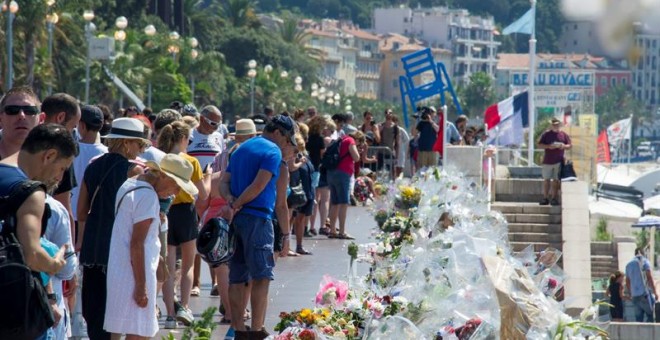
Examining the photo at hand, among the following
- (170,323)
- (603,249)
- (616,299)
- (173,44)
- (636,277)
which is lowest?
(603,249)

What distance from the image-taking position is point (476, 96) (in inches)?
7461

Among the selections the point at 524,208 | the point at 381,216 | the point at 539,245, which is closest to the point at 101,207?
the point at 381,216

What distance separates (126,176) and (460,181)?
9420 millimetres

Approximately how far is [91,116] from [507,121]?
25.8m

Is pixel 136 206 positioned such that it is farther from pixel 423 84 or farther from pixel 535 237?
pixel 423 84

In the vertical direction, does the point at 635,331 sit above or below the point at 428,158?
below

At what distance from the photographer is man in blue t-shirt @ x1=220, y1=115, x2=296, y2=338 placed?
9.47 m

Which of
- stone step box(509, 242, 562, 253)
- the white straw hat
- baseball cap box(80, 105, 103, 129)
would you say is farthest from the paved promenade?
stone step box(509, 242, 562, 253)

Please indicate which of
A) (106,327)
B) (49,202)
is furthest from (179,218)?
(49,202)

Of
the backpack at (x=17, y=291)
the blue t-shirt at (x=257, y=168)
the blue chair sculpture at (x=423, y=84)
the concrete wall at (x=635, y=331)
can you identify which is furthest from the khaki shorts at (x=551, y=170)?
the backpack at (x=17, y=291)

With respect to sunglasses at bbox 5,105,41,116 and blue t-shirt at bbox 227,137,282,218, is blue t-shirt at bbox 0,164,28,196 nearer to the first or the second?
sunglasses at bbox 5,105,41,116

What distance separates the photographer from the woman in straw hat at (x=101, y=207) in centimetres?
816

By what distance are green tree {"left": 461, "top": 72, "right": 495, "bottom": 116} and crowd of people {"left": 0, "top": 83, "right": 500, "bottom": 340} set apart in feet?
570

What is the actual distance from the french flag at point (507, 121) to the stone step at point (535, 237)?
23.7 ft
